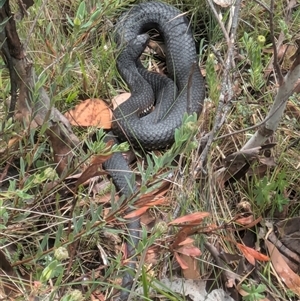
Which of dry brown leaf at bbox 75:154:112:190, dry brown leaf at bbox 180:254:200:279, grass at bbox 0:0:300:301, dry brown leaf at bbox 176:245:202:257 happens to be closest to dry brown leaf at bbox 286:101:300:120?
grass at bbox 0:0:300:301

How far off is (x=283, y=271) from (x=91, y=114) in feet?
3.76

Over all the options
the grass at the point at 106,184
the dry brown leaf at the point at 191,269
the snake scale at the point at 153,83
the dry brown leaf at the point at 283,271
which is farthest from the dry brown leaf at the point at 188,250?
the snake scale at the point at 153,83

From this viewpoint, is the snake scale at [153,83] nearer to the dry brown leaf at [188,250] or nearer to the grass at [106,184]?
the grass at [106,184]

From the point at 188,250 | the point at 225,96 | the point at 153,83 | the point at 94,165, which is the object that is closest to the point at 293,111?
the point at 225,96

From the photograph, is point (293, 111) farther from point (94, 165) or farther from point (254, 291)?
point (94, 165)

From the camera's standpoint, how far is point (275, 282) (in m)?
2.44

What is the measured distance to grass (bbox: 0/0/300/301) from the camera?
76.3 inches

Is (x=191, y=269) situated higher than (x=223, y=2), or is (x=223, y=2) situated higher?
(x=223, y=2)

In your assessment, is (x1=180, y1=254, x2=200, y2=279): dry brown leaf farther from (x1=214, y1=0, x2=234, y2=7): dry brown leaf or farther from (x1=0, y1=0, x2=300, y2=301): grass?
(x1=214, y1=0, x2=234, y2=7): dry brown leaf

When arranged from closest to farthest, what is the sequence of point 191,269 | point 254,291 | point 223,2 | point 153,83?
point 254,291 → point 191,269 → point 223,2 → point 153,83

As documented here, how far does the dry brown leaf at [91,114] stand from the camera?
2.86 m

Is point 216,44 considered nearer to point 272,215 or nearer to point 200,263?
point 272,215

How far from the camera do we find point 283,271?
2.45 meters

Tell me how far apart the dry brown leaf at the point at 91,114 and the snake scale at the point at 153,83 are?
53 millimetres
